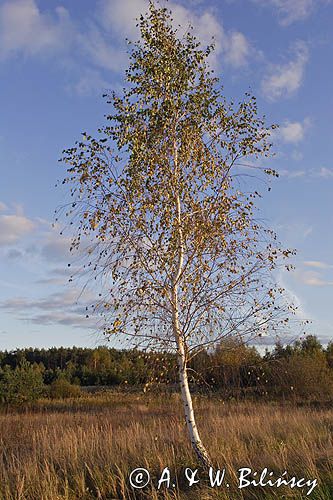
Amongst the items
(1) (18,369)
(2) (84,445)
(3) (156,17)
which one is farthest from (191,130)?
(1) (18,369)

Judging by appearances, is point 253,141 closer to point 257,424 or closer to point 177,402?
point 257,424

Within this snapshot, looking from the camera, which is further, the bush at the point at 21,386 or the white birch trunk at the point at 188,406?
the bush at the point at 21,386

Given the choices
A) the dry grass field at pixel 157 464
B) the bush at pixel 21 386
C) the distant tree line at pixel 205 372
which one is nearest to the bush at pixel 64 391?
the distant tree line at pixel 205 372

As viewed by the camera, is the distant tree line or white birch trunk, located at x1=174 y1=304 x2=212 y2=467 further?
the distant tree line

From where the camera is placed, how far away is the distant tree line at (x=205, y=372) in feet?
30.0

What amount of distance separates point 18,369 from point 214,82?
26008 mm

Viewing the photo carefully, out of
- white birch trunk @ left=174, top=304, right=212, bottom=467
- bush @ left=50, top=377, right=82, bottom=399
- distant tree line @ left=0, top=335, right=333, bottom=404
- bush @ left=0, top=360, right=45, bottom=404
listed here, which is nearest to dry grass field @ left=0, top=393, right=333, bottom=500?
white birch trunk @ left=174, top=304, right=212, bottom=467

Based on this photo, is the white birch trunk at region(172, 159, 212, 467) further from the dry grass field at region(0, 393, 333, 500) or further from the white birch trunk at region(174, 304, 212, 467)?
the dry grass field at region(0, 393, 333, 500)

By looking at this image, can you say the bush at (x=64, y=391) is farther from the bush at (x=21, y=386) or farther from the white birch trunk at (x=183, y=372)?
the white birch trunk at (x=183, y=372)

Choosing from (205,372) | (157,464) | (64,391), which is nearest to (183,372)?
(205,372)

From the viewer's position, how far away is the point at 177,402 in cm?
2114

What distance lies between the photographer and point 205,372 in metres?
9.93

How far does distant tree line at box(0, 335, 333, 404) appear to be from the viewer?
9148mm

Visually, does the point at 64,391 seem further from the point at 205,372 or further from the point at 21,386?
the point at 205,372
